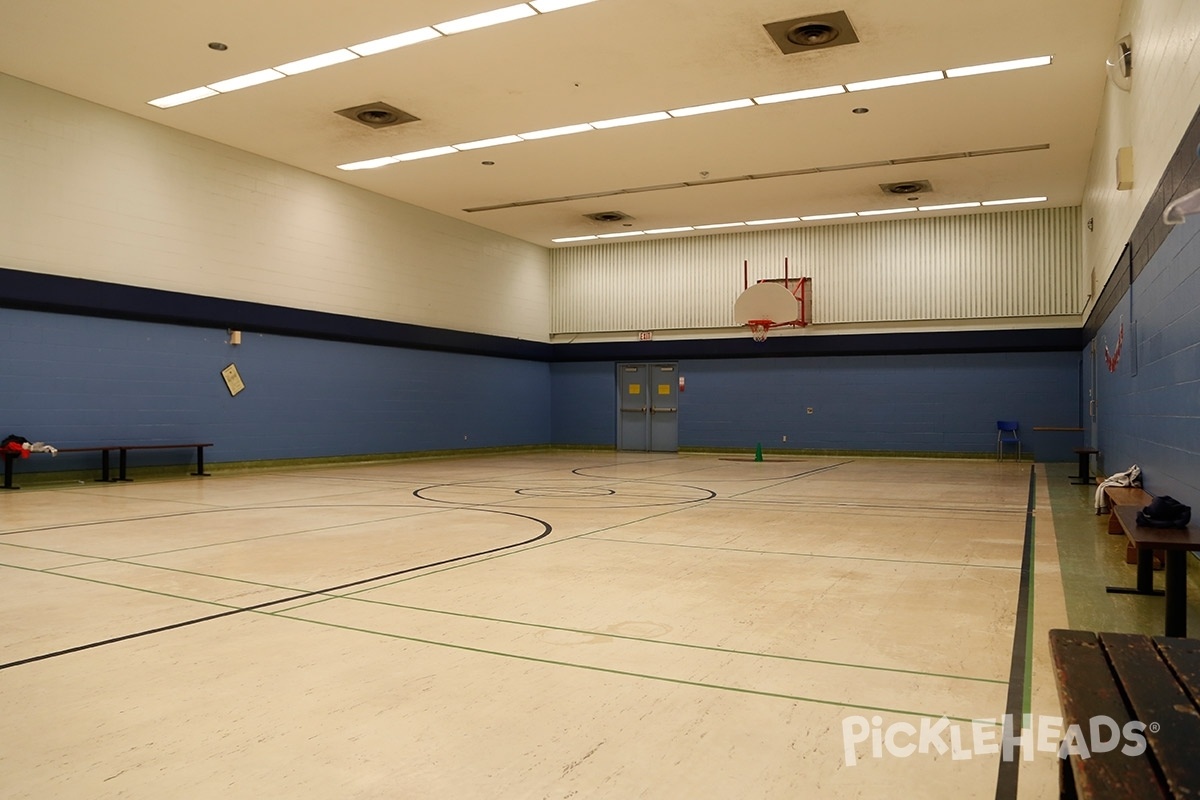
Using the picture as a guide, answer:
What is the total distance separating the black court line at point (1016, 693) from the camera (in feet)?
7.03

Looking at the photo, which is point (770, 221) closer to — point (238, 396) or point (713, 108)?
point (713, 108)

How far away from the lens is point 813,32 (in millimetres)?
8898

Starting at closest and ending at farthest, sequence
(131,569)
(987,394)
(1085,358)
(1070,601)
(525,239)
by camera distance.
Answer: (1070,601) < (131,569) < (1085,358) < (987,394) < (525,239)

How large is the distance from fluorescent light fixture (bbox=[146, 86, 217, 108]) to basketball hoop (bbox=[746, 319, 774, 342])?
11182mm

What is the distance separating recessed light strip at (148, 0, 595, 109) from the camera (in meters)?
8.39

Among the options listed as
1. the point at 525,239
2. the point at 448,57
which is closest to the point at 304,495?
the point at 448,57

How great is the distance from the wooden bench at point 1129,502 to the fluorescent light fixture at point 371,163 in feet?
36.6

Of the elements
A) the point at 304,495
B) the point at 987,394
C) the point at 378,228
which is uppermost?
the point at 378,228

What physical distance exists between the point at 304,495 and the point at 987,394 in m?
13.9

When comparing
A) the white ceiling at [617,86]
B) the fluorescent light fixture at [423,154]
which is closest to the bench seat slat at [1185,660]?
the white ceiling at [617,86]

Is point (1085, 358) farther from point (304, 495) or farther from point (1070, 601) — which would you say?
point (304, 495)

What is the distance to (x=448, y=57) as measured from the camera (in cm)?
959

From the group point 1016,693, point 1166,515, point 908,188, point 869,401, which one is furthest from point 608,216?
point 1016,693

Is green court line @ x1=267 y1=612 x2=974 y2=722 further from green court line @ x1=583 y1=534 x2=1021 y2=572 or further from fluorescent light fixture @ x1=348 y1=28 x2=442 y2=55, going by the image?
fluorescent light fixture @ x1=348 y1=28 x2=442 y2=55
